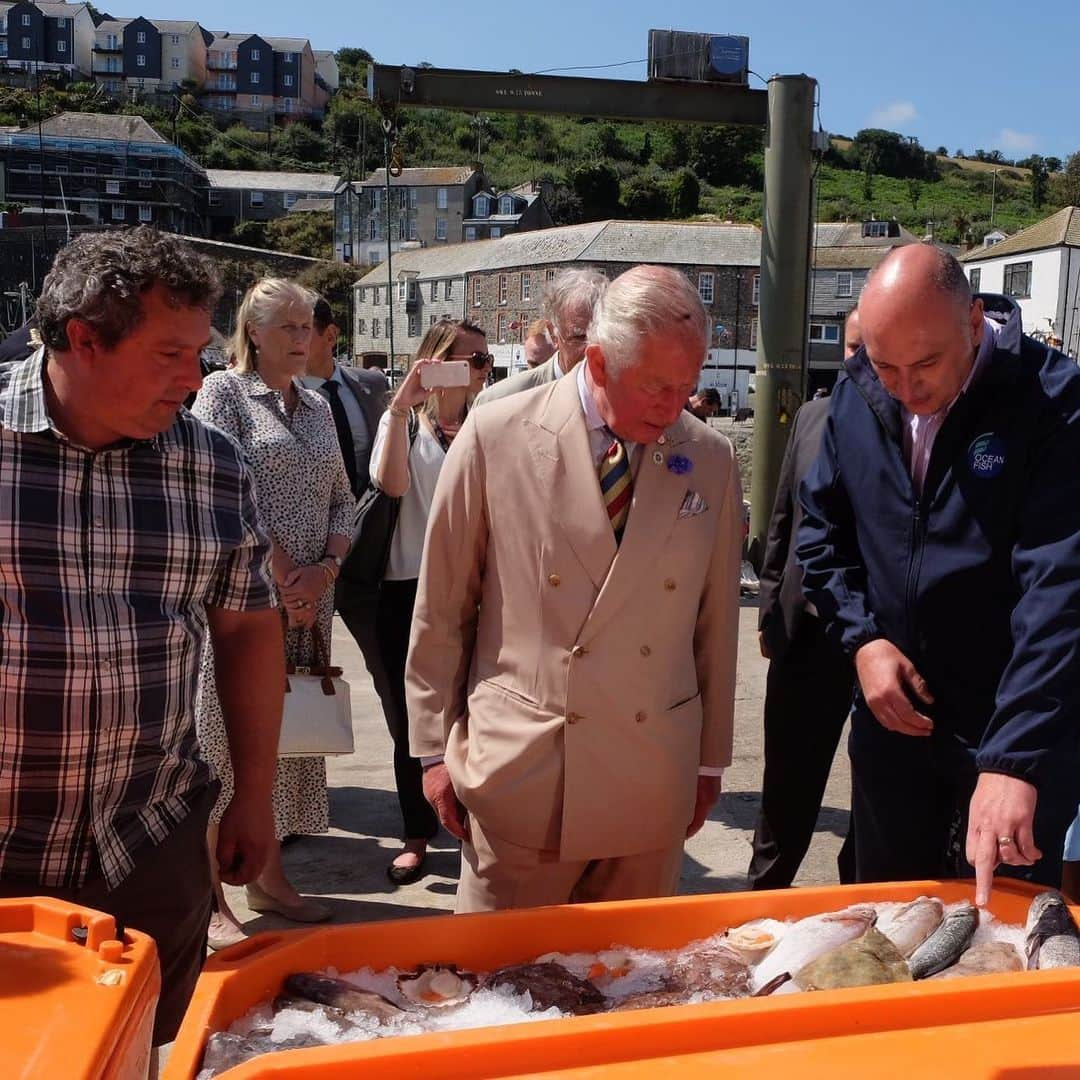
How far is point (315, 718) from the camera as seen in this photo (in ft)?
13.3

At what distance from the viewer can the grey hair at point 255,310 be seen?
3.91 meters

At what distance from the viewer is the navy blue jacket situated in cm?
226

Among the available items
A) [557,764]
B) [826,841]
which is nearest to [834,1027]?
[557,764]

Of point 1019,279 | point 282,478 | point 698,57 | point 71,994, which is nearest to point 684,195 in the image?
point 1019,279

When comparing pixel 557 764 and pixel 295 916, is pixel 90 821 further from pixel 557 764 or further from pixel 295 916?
pixel 295 916

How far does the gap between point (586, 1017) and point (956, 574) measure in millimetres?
1368

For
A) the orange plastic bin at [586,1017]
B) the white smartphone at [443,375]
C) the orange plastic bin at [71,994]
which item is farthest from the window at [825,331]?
the orange plastic bin at [71,994]

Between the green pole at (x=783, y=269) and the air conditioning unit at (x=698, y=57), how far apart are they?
1.13 meters

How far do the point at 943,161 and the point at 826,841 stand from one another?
17570 centimetres

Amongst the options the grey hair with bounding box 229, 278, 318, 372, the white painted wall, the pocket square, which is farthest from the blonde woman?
the white painted wall

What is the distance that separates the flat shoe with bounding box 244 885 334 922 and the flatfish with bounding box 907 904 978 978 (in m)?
2.62

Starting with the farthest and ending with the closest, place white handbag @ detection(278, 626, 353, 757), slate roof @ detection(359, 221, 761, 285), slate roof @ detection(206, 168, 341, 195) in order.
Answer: slate roof @ detection(206, 168, 341, 195), slate roof @ detection(359, 221, 761, 285), white handbag @ detection(278, 626, 353, 757)

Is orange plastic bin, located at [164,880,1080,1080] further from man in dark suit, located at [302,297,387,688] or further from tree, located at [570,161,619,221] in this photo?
tree, located at [570,161,619,221]

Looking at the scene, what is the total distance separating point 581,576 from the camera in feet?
8.29
